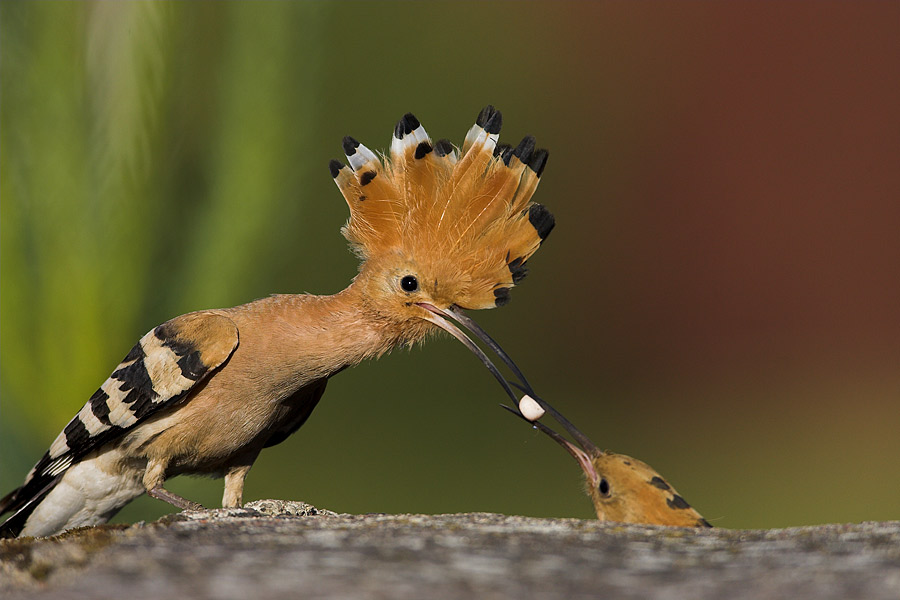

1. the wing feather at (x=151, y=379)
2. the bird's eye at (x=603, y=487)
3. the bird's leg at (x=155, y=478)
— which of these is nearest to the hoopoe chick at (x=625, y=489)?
the bird's eye at (x=603, y=487)

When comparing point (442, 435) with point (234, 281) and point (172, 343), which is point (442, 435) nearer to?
point (234, 281)

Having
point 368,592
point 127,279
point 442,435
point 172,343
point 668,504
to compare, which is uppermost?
point 442,435

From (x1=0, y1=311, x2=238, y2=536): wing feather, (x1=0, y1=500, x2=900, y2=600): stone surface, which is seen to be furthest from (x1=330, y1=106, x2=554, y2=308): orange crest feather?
(x1=0, y1=500, x2=900, y2=600): stone surface

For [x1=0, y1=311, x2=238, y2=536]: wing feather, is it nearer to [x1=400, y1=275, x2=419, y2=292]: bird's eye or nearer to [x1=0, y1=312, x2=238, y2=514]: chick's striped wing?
[x1=0, y1=312, x2=238, y2=514]: chick's striped wing

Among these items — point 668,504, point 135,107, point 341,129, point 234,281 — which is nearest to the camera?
point 668,504

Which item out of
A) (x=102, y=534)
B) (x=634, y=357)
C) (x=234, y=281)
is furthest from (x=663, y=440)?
(x=102, y=534)
